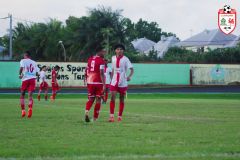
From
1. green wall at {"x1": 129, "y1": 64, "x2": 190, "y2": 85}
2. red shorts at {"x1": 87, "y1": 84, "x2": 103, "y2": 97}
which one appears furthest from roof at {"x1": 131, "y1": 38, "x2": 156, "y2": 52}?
red shorts at {"x1": 87, "y1": 84, "x2": 103, "y2": 97}

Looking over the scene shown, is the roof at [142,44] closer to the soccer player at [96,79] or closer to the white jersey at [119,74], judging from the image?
the white jersey at [119,74]

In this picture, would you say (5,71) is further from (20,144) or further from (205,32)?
(205,32)

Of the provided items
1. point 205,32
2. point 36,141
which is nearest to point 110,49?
point 205,32

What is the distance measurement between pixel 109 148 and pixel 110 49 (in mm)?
71644

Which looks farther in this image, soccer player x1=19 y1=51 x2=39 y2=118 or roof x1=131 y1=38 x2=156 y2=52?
roof x1=131 y1=38 x2=156 y2=52

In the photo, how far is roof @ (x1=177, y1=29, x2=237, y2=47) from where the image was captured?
5054 inches

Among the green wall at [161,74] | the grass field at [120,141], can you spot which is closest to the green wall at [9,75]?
the green wall at [161,74]

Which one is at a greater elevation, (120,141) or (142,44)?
(142,44)

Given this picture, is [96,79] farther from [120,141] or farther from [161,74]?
[161,74]

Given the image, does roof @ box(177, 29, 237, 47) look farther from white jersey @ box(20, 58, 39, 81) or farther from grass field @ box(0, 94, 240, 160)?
grass field @ box(0, 94, 240, 160)

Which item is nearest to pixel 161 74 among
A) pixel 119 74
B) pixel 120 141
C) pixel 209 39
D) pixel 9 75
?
pixel 9 75

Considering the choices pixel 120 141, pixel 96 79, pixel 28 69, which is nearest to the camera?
pixel 120 141

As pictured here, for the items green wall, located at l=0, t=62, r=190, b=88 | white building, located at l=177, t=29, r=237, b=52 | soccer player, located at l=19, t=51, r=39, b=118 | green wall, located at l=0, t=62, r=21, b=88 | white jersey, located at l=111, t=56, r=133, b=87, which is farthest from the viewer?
white building, located at l=177, t=29, r=237, b=52

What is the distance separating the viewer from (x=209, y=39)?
13075cm
